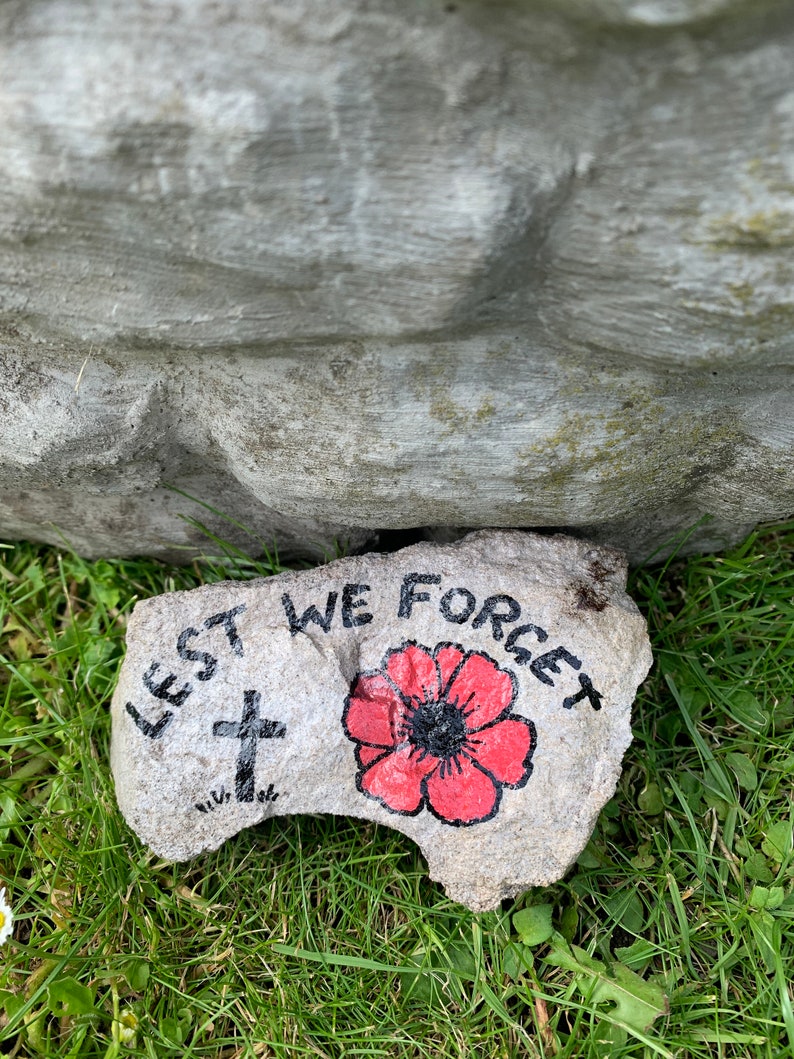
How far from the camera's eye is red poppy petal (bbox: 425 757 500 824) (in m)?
1.52

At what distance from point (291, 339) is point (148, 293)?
8.0 inches

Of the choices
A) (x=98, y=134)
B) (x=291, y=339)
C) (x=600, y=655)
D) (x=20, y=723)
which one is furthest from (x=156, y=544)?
(x=98, y=134)

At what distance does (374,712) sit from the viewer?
1.56 m

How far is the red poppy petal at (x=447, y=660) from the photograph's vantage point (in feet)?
5.17

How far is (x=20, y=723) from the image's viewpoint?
6.36ft

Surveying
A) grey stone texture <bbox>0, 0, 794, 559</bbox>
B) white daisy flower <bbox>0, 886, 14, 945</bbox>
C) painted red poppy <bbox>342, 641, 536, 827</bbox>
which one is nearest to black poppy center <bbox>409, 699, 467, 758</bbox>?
painted red poppy <bbox>342, 641, 536, 827</bbox>

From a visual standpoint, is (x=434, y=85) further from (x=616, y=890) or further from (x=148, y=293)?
(x=616, y=890)

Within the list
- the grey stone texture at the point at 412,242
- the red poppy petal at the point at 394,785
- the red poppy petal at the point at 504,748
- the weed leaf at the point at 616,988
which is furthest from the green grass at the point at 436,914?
the grey stone texture at the point at 412,242

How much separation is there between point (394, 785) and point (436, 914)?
31cm

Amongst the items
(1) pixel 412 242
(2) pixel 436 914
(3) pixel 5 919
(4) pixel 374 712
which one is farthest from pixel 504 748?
(3) pixel 5 919

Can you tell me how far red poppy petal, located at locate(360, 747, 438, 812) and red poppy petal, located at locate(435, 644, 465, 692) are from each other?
156 millimetres

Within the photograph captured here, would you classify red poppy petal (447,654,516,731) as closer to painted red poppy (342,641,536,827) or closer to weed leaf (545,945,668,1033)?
painted red poppy (342,641,536,827)

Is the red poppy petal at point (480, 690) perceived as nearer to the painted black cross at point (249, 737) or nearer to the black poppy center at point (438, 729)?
the black poppy center at point (438, 729)

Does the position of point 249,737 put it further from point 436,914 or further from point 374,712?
point 436,914
